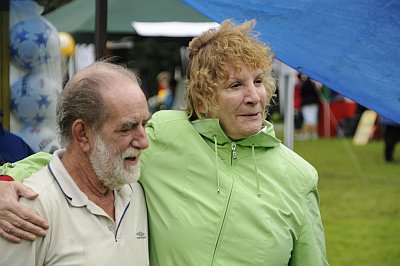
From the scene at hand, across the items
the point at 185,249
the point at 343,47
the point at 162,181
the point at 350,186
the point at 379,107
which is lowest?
the point at 350,186

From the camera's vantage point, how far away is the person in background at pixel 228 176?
277 centimetres

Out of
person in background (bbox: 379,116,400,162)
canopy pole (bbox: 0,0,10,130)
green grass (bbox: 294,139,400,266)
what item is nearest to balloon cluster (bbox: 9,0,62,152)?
canopy pole (bbox: 0,0,10,130)

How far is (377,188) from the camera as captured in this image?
11.8 m

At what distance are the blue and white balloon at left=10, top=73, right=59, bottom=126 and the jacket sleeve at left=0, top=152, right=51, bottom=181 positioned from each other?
1820 mm

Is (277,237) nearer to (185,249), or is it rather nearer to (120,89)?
(185,249)

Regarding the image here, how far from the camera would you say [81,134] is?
2.58 meters

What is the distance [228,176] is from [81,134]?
1.89 feet

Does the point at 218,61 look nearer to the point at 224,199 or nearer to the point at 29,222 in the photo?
the point at 224,199

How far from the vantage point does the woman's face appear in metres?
2.89

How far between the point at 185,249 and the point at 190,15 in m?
5.79

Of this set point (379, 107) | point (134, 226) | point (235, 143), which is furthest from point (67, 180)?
point (379, 107)

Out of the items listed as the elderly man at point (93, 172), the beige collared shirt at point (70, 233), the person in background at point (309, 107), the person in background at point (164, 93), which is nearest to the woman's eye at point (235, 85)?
the elderly man at point (93, 172)

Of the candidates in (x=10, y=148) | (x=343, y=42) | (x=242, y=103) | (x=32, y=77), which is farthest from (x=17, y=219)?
(x=32, y=77)

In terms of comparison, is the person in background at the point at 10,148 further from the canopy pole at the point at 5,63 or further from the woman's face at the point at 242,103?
the woman's face at the point at 242,103
